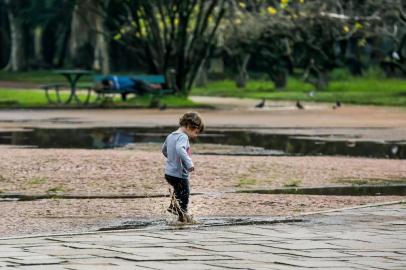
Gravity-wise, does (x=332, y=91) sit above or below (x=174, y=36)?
below

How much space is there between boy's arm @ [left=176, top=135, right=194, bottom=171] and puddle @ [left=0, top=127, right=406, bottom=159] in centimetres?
978

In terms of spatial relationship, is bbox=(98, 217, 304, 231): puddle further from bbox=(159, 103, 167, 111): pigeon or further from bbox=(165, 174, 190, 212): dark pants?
bbox=(159, 103, 167, 111): pigeon

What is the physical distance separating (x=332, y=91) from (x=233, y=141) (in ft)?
99.9

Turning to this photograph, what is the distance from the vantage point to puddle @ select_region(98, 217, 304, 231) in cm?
1193

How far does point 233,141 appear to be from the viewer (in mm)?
26125

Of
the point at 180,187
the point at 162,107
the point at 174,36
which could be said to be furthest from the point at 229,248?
the point at 174,36

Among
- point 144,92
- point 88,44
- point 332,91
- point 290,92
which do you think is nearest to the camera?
point 144,92

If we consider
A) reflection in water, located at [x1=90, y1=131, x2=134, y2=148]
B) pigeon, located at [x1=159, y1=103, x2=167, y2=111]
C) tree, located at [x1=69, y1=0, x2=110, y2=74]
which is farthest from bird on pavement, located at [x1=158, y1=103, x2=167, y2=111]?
tree, located at [x1=69, y1=0, x2=110, y2=74]

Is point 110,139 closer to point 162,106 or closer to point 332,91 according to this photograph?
point 162,106

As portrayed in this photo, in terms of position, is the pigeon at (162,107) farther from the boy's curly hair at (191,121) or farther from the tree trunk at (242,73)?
the boy's curly hair at (191,121)

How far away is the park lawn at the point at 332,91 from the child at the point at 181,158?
32056 millimetres

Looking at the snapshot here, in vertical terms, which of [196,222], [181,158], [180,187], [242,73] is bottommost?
[196,222]

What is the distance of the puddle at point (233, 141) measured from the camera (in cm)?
2338

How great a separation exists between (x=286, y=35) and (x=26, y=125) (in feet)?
84.2
